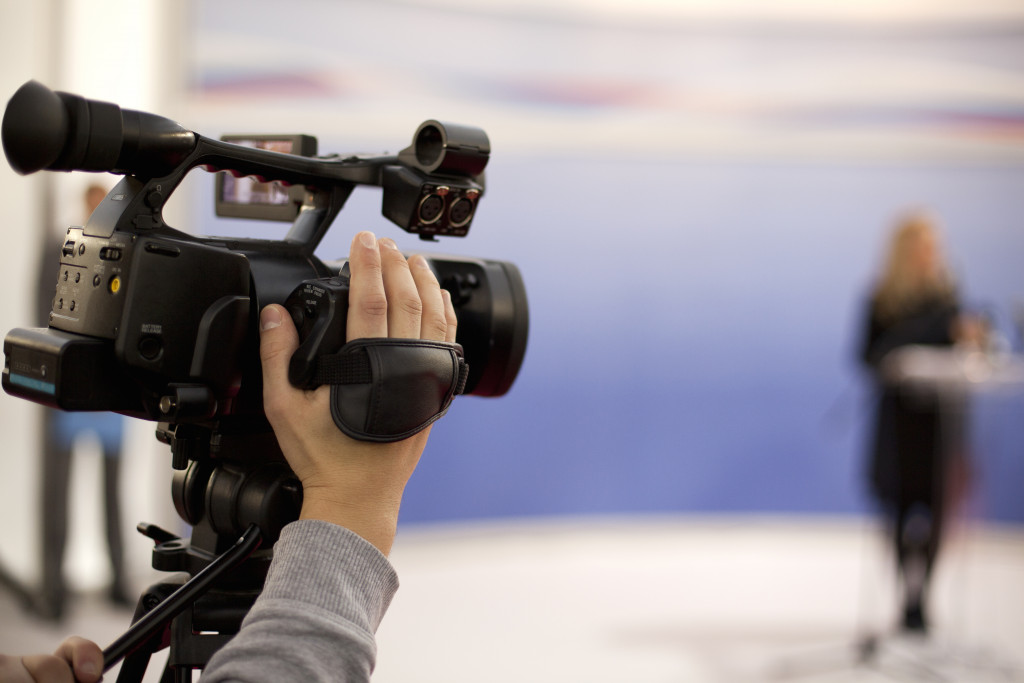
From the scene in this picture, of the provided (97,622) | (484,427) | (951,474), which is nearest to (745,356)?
(484,427)

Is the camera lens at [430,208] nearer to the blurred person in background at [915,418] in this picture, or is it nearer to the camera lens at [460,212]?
the camera lens at [460,212]

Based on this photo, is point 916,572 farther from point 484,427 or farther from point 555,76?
point 555,76

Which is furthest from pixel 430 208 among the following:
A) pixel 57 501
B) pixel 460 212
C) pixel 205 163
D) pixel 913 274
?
pixel 913 274

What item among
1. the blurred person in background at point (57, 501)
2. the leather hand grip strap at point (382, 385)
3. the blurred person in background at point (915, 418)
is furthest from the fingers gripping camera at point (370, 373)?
the blurred person in background at point (915, 418)

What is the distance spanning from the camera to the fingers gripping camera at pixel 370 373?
2.06 ft

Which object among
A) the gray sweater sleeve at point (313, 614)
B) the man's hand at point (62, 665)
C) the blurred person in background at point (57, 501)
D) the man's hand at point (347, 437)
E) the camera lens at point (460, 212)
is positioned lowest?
the blurred person in background at point (57, 501)

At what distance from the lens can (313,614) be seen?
1.87 ft

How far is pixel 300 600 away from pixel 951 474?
2.78m

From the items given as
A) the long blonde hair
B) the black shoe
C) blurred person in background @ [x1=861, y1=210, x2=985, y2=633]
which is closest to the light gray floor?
the black shoe

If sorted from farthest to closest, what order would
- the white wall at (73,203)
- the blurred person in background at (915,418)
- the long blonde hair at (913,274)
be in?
the long blonde hair at (913,274), the blurred person in background at (915,418), the white wall at (73,203)

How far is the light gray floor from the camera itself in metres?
2.72

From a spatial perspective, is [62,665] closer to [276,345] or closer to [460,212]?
[276,345]

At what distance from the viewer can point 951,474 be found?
9.64 ft

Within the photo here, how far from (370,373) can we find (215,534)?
260 millimetres
